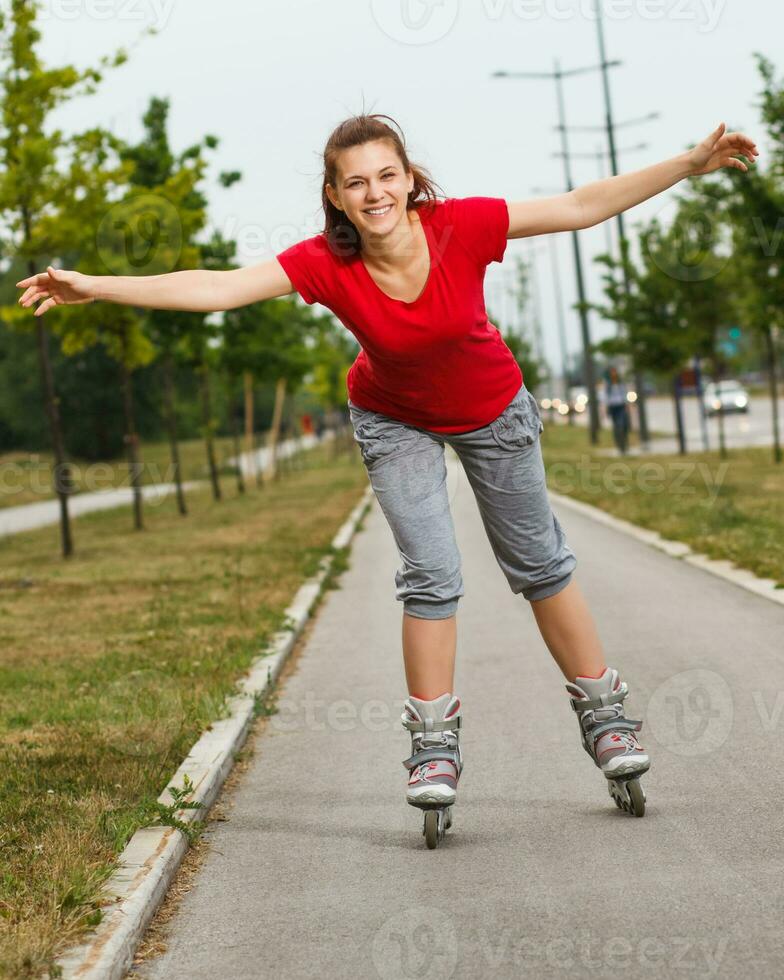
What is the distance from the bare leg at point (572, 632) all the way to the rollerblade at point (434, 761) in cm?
39

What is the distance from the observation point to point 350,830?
4316mm

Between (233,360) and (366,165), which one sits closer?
(366,165)

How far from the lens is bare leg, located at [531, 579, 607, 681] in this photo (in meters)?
4.29

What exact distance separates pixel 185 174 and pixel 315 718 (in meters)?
13.9

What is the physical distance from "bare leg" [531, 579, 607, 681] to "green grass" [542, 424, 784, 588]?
15.8 ft

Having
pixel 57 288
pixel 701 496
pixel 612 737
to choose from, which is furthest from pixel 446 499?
pixel 701 496

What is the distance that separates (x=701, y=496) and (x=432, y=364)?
41.9 ft

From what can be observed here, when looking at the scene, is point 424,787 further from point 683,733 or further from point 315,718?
point 315,718

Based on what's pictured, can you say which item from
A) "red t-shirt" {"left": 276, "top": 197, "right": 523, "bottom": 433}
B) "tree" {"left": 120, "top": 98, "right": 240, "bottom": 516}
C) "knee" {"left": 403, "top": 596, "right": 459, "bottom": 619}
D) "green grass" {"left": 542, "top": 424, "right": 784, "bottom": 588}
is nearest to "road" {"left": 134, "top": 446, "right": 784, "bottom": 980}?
"knee" {"left": 403, "top": 596, "right": 459, "bottom": 619}

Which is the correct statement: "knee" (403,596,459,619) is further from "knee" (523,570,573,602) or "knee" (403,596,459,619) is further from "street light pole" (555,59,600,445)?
"street light pole" (555,59,600,445)

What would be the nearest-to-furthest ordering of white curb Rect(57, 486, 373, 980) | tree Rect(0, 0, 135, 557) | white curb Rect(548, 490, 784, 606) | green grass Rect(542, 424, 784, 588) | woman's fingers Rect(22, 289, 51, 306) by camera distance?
1. white curb Rect(57, 486, 373, 980)
2. woman's fingers Rect(22, 289, 51, 306)
3. white curb Rect(548, 490, 784, 606)
4. green grass Rect(542, 424, 784, 588)
5. tree Rect(0, 0, 135, 557)

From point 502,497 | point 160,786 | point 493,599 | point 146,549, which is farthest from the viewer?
point 146,549

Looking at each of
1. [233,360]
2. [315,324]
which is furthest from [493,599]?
[315,324]

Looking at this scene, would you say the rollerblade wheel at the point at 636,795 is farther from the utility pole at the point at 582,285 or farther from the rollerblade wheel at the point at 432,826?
the utility pole at the point at 582,285
